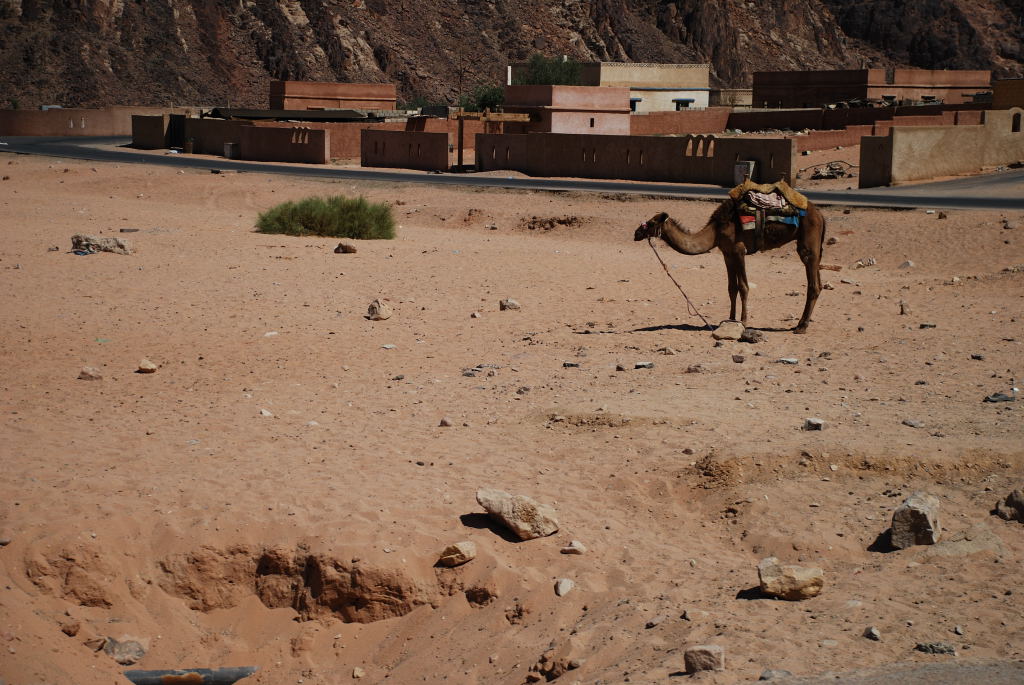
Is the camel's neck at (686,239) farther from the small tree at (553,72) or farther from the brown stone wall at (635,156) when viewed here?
the small tree at (553,72)

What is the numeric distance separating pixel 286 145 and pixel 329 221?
79.1 feet

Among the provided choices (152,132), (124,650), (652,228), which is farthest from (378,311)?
(152,132)

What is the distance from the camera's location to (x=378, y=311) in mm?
16797

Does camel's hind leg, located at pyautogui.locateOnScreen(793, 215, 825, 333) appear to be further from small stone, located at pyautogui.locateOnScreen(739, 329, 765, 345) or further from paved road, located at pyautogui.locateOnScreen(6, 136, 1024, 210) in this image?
paved road, located at pyautogui.locateOnScreen(6, 136, 1024, 210)

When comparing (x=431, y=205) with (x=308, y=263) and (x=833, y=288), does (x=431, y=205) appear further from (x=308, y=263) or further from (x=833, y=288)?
(x=833, y=288)

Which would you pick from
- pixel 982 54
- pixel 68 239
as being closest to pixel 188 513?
pixel 68 239

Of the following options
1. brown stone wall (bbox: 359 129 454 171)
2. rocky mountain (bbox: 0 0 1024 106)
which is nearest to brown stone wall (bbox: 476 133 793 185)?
brown stone wall (bbox: 359 129 454 171)

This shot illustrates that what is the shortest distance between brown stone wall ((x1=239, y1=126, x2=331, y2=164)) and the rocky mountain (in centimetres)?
4088

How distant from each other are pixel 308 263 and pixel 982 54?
108 metres

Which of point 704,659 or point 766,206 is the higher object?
point 766,206

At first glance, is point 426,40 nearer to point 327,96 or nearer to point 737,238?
point 327,96

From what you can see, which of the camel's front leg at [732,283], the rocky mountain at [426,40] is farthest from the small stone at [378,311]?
the rocky mountain at [426,40]

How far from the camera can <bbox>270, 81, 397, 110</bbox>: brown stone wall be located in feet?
227

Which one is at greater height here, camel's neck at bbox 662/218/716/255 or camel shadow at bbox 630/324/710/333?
camel's neck at bbox 662/218/716/255
